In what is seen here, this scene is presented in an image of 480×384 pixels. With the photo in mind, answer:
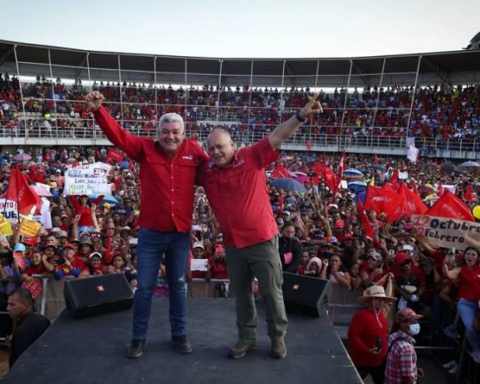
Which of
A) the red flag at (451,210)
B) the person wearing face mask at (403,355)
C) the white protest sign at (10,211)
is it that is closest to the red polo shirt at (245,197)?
the person wearing face mask at (403,355)

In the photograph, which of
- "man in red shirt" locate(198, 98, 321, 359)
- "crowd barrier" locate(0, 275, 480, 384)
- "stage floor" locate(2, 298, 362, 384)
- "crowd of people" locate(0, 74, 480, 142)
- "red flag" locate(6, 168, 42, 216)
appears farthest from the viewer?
"crowd of people" locate(0, 74, 480, 142)

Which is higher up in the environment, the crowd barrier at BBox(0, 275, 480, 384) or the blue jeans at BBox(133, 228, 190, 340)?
the blue jeans at BBox(133, 228, 190, 340)

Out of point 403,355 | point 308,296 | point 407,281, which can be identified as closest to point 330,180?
point 407,281

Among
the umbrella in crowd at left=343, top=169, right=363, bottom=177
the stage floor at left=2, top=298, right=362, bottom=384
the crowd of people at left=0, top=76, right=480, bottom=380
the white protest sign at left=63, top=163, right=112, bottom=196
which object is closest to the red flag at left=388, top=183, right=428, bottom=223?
the crowd of people at left=0, top=76, right=480, bottom=380

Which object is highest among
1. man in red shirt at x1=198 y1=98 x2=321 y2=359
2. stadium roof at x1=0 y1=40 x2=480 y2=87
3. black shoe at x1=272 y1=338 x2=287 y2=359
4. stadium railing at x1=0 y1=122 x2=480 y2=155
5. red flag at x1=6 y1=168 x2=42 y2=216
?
stadium roof at x1=0 y1=40 x2=480 y2=87

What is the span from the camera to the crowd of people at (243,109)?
97.7ft

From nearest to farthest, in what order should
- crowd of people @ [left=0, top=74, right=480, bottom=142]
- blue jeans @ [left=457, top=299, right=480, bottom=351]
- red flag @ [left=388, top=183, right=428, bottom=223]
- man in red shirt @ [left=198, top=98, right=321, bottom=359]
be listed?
1. man in red shirt @ [left=198, top=98, right=321, bottom=359]
2. blue jeans @ [left=457, top=299, right=480, bottom=351]
3. red flag @ [left=388, top=183, right=428, bottom=223]
4. crowd of people @ [left=0, top=74, right=480, bottom=142]

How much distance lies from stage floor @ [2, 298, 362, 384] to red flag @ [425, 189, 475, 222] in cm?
374

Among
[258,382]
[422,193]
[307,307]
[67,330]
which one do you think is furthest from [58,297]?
[422,193]

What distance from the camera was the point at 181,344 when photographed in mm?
3316

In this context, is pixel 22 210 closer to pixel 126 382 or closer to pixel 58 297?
pixel 58 297

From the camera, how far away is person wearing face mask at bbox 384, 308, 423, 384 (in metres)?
3.84

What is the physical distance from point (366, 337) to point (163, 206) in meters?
2.35

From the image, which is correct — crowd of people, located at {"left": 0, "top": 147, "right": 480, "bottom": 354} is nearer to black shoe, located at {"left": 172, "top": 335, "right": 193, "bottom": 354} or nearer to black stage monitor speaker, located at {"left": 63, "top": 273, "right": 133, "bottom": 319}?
black stage monitor speaker, located at {"left": 63, "top": 273, "right": 133, "bottom": 319}
